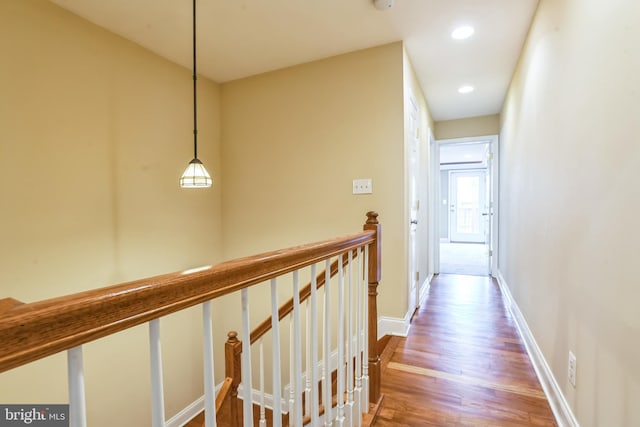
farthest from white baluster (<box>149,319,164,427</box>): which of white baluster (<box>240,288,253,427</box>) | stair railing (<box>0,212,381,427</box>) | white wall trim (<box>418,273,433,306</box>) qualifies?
white wall trim (<box>418,273,433,306</box>)

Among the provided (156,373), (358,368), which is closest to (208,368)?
(156,373)

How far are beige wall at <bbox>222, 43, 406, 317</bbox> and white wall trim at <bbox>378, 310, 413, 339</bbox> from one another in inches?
2.8

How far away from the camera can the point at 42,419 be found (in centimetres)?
55

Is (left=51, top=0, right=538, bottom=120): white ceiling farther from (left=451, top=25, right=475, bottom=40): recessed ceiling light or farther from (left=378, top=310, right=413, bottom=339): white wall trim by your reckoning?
(left=378, top=310, right=413, bottom=339): white wall trim

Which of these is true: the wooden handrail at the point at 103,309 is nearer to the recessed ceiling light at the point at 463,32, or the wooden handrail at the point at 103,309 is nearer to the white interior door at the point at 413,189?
the white interior door at the point at 413,189

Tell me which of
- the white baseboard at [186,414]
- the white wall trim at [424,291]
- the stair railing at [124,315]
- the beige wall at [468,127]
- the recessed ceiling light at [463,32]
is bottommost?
the white baseboard at [186,414]

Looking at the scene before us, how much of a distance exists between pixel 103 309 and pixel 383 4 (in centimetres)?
232

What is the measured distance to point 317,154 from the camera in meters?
2.92

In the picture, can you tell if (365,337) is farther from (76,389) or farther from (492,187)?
(492,187)

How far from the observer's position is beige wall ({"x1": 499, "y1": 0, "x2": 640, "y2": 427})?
0.99 metres

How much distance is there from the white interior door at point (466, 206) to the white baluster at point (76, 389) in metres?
10.0

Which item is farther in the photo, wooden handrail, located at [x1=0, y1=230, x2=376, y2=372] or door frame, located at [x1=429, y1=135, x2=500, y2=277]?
door frame, located at [x1=429, y1=135, x2=500, y2=277]

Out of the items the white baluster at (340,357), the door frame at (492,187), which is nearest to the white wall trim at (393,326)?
the white baluster at (340,357)

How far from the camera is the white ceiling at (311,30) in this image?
2.11 meters
